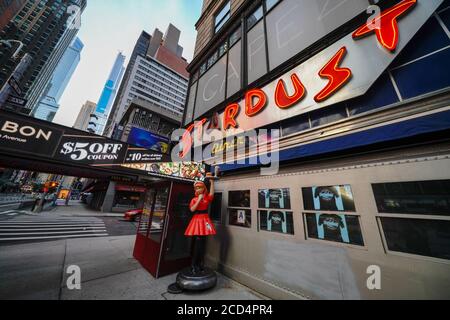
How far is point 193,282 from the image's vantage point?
351cm

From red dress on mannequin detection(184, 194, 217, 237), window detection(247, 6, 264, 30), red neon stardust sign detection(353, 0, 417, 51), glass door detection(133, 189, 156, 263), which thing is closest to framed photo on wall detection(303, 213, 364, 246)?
red dress on mannequin detection(184, 194, 217, 237)

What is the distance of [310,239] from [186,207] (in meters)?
3.59

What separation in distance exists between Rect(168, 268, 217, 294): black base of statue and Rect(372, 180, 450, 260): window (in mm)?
3428

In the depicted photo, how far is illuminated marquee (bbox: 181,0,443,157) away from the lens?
323cm

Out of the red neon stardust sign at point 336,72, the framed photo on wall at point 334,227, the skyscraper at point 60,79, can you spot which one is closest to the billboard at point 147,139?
the red neon stardust sign at point 336,72

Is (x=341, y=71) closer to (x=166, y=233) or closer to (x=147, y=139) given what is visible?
(x=166, y=233)

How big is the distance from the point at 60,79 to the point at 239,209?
21358 cm

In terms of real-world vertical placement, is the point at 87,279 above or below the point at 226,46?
below

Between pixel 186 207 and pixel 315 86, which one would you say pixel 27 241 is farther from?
pixel 315 86

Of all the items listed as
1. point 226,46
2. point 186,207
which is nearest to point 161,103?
point 226,46

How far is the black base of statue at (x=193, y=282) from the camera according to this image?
11.5 feet

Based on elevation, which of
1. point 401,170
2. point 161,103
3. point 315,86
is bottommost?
point 401,170
